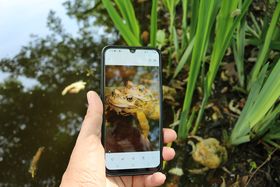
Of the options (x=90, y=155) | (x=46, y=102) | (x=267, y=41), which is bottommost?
(x=46, y=102)

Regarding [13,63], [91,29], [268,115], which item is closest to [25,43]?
[13,63]

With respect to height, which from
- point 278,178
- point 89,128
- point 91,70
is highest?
point 89,128

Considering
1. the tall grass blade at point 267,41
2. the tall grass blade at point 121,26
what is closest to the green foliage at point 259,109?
the tall grass blade at point 267,41

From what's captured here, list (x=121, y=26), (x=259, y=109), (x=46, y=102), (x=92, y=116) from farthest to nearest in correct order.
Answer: (x=46, y=102) → (x=121, y=26) → (x=259, y=109) → (x=92, y=116)

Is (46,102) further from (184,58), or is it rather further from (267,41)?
(267,41)

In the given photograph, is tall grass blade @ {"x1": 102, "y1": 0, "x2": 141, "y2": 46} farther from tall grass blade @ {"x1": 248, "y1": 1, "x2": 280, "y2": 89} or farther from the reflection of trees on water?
tall grass blade @ {"x1": 248, "y1": 1, "x2": 280, "y2": 89}

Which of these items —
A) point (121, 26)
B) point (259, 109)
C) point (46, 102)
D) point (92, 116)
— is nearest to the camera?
point (92, 116)

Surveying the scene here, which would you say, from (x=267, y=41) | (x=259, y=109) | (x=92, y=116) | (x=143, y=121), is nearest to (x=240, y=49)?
(x=267, y=41)

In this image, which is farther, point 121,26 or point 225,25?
point 121,26

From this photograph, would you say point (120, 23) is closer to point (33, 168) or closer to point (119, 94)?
point (119, 94)
